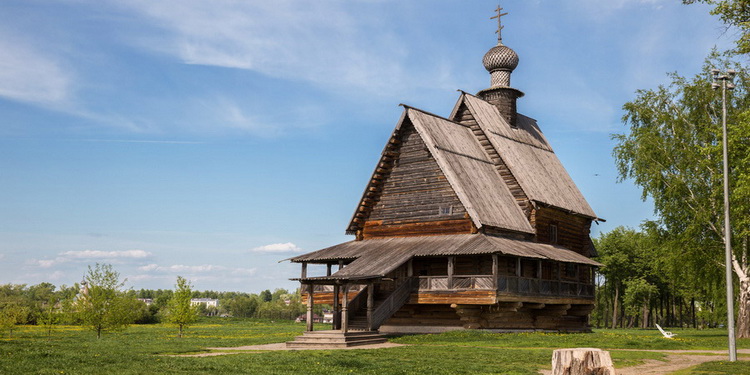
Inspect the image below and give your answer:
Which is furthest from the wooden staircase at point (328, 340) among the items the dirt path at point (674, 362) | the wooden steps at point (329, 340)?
the dirt path at point (674, 362)

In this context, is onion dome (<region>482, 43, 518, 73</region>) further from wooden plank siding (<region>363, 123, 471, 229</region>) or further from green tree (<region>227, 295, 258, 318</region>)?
green tree (<region>227, 295, 258, 318</region>)

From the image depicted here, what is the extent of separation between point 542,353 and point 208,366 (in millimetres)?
11284

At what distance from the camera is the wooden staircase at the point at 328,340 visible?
28.2m

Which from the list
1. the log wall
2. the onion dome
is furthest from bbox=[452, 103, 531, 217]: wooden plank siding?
the onion dome

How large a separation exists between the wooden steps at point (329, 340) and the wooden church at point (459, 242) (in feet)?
4.13

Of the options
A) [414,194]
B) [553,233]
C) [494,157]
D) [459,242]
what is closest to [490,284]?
[459,242]

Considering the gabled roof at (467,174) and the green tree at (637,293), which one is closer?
the gabled roof at (467,174)

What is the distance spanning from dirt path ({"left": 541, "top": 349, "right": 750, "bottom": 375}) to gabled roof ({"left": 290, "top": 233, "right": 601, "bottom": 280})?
9087 mm

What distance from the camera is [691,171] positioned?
38.9 meters

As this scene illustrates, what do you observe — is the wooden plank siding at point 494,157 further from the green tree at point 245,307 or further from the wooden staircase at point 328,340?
the green tree at point 245,307

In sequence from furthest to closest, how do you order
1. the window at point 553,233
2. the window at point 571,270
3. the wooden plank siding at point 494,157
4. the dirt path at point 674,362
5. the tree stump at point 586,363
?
the window at point 571,270
the window at point 553,233
the wooden plank siding at point 494,157
the dirt path at point 674,362
the tree stump at point 586,363

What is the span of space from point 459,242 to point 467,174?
4.94 m

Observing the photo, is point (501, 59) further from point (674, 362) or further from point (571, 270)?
point (674, 362)

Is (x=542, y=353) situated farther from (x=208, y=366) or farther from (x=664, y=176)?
(x=664, y=176)
